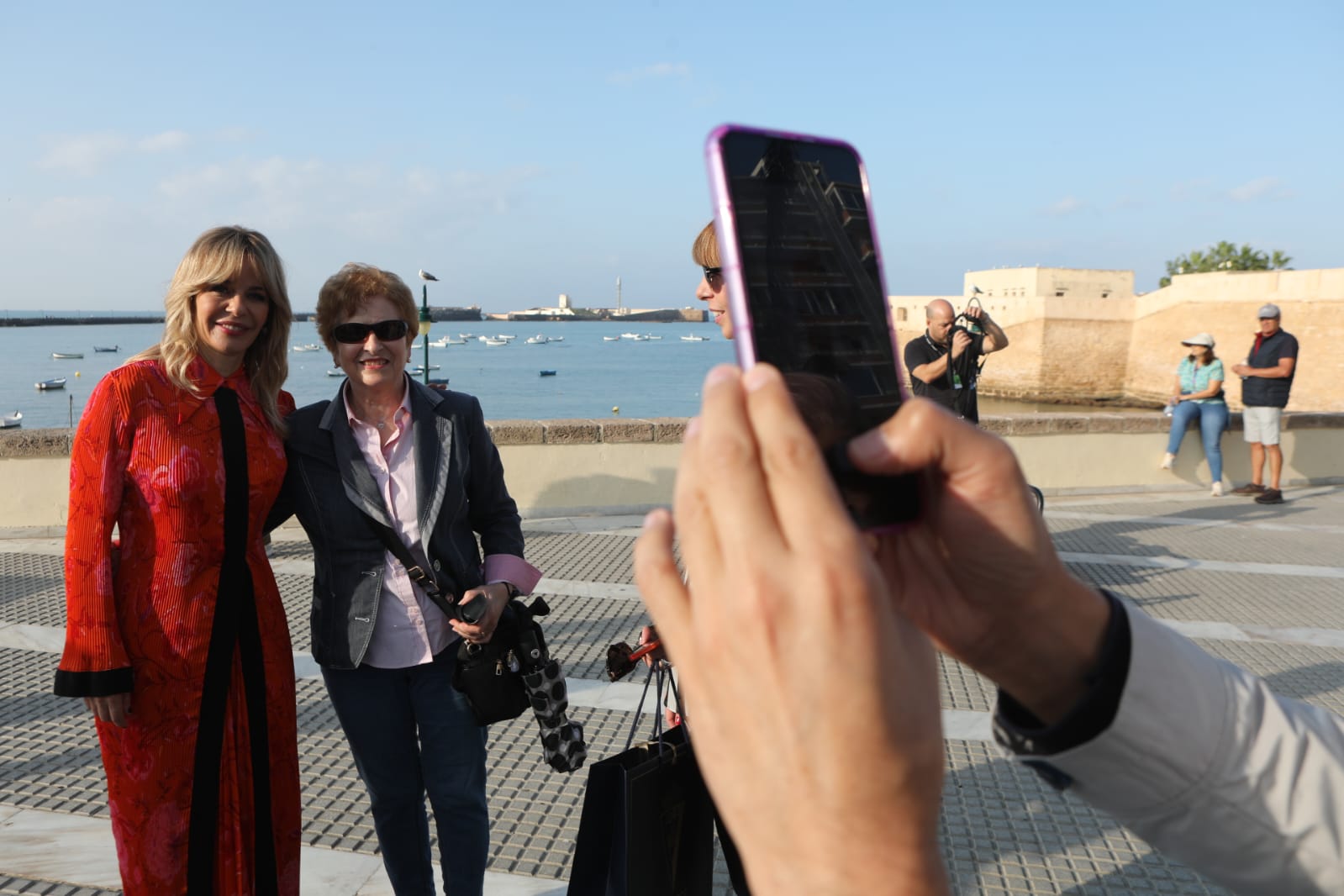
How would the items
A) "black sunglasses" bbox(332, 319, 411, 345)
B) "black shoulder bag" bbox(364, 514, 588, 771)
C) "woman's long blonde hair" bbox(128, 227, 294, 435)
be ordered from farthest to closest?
"black sunglasses" bbox(332, 319, 411, 345), "black shoulder bag" bbox(364, 514, 588, 771), "woman's long blonde hair" bbox(128, 227, 294, 435)

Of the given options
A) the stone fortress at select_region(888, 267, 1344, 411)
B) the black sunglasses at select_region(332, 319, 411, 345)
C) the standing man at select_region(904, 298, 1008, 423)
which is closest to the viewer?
the black sunglasses at select_region(332, 319, 411, 345)

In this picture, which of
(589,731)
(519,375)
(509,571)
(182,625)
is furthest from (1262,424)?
(519,375)

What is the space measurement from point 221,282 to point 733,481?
2664mm

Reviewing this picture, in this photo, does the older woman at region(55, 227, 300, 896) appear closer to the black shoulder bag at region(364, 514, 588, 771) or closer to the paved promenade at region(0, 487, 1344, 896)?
the black shoulder bag at region(364, 514, 588, 771)

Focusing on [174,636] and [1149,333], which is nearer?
[174,636]

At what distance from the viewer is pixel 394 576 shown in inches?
117

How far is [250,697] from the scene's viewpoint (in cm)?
265

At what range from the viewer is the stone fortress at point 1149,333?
38125mm

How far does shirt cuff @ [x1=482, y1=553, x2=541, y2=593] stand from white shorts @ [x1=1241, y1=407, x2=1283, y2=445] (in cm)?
1006

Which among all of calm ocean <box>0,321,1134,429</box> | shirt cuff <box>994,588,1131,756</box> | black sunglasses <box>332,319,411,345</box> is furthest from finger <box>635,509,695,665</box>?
calm ocean <box>0,321,1134,429</box>

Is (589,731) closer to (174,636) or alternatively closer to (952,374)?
(174,636)

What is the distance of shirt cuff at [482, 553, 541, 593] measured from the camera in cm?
309

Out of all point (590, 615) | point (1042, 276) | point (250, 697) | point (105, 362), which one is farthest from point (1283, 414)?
point (105, 362)

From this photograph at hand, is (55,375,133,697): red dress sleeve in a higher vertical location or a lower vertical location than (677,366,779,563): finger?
lower
